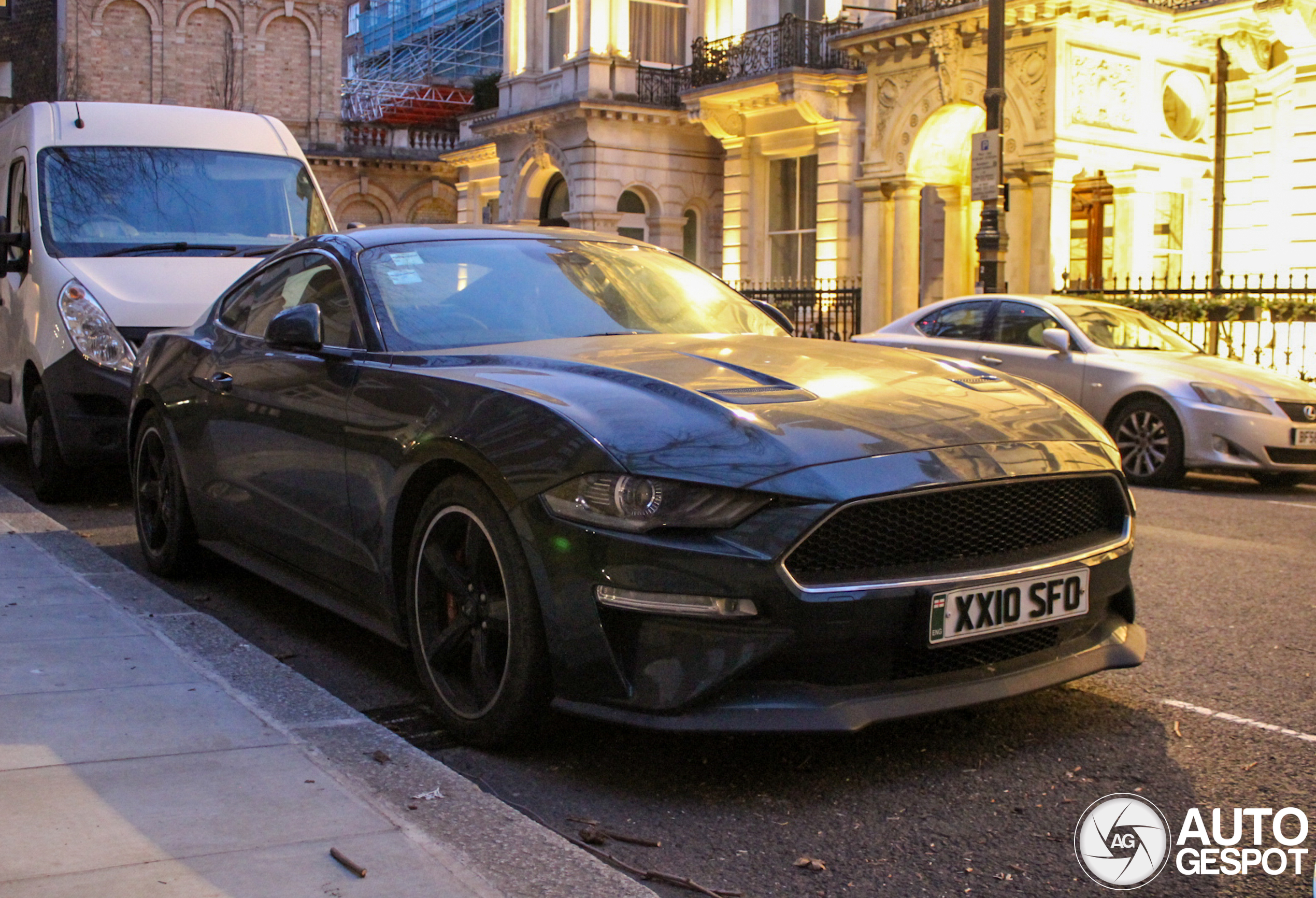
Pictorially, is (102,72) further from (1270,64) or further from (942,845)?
(942,845)

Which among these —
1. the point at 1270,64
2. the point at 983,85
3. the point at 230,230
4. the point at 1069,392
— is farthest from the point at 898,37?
the point at 230,230

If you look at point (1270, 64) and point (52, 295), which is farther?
point (1270, 64)

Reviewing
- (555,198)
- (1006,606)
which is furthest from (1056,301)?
(555,198)

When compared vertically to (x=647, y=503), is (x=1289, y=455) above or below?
below

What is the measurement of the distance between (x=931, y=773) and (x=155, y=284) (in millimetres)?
6317

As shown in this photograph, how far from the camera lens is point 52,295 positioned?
8.65 metres

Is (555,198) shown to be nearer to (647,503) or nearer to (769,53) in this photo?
(769,53)

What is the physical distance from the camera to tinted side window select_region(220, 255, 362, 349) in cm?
509

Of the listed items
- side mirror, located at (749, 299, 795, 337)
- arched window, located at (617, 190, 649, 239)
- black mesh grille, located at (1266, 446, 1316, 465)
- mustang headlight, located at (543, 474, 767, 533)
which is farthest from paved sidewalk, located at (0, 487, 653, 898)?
arched window, located at (617, 190, 649, 239)

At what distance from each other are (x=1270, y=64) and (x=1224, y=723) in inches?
800

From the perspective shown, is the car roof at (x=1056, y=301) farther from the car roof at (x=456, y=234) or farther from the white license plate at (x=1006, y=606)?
the white license plate at (x=1006, y=606)

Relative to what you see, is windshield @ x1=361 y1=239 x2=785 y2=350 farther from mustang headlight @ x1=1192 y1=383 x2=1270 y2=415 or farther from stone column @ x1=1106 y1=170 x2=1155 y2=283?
stone column @ x1=1106 y1=170 x2=1155 y2=283

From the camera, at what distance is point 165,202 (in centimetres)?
938

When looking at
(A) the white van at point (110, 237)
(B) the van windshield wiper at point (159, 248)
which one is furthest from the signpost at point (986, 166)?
(B) the van windshield wiper at point (159, 248)
